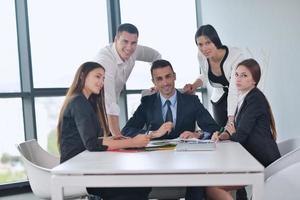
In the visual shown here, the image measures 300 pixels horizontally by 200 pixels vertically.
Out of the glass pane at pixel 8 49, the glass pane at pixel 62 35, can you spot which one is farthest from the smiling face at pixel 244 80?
the glass pane at pixel 8 49

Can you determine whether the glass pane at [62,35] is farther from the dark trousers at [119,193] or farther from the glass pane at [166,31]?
the dark trousers at [119,193]

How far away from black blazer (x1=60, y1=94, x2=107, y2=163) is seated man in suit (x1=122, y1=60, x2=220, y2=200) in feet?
2.01

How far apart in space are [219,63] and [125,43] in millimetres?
726

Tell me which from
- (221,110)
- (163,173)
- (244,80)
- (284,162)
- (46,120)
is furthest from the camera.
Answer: (46,120)

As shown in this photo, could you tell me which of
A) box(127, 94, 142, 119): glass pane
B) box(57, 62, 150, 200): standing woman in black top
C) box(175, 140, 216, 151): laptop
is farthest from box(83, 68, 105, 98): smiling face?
box(127, 94, 142, 119): glass pane

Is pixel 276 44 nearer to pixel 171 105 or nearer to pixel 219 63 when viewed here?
pixel 219 63

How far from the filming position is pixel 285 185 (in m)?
1.55

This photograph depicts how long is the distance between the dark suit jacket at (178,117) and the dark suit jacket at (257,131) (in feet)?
1.28

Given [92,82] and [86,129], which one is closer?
[86,129]

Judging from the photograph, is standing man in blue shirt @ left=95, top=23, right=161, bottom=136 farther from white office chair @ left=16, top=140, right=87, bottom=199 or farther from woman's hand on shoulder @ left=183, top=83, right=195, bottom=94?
white office chair @ left=16, top=140, right=87, bottom=199

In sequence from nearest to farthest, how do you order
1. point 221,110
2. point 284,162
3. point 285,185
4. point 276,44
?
point 285,185 → point 284,162 → point 221,110 → point 276,44

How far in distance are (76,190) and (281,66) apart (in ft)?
7.23

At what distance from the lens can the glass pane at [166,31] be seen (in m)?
4.63

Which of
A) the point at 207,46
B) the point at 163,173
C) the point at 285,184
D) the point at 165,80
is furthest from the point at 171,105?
the point at 163,173
